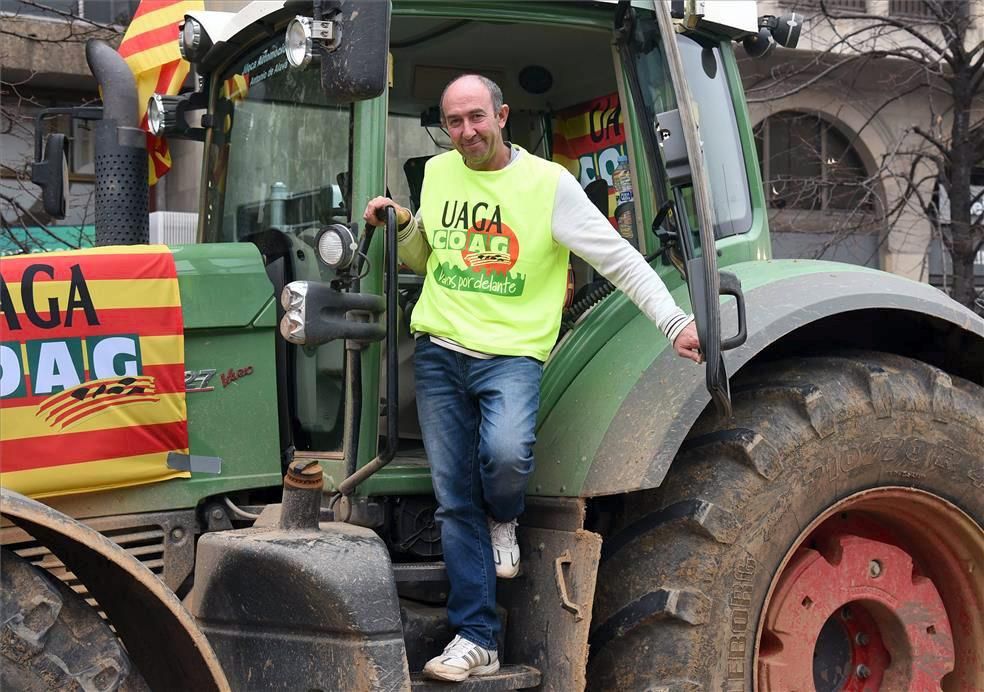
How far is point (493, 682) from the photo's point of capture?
3.45m

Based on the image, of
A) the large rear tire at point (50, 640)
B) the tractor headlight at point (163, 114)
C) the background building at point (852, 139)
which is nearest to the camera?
the large rear tire at point (50, 640)

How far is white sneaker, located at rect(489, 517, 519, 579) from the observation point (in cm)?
356

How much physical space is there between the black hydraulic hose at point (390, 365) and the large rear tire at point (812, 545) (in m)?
0.72

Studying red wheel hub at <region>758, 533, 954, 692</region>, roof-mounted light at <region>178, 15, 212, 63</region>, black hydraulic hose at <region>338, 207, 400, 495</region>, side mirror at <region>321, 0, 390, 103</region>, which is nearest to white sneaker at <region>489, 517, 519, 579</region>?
black hydraulic hose at <region>338, 207, 400, 495</region>

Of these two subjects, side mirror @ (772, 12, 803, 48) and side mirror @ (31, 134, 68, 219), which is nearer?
side mirror @ (772, 12, 803, 48)

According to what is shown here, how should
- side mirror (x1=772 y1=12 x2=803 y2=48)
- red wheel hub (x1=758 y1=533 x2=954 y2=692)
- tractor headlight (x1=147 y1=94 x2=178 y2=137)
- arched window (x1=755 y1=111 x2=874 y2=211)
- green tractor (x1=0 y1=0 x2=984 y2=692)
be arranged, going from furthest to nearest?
arched window (x1=755 y1=111 x2=874 y2=211), tractor headlight (x1=147 y1=94 x2=178 y2=137), side mirror (x1=772 y1=12 x2=803 y2=48), red wheel hub (x1=758 y1=533 x2=954 y2=692), green tractor (x1=0 y1=0 x2=984 y2=692)

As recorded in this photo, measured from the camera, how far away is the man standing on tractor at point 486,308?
3492 mm

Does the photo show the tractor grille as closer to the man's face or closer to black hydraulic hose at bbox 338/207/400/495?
black hydraulic hose at bbox 338/207/400/495

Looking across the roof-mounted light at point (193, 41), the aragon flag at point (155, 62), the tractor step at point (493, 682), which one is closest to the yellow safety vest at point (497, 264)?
the tractor step at point (493, 682)

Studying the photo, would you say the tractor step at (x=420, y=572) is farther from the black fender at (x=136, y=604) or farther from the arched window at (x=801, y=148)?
the arched window at (x=801, y=148)

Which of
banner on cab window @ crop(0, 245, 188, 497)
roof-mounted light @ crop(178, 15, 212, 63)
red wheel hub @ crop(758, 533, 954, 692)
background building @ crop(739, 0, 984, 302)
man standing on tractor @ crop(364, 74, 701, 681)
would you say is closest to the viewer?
banner on cab window @ crop(0, 245, 188, 497)

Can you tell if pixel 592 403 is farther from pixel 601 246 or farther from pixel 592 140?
pixel 592 140

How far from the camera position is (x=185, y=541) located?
3633 millimetres

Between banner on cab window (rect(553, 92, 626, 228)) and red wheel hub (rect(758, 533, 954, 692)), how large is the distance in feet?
4.19
